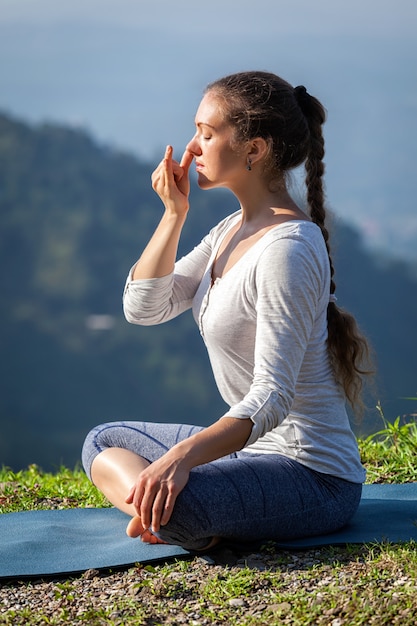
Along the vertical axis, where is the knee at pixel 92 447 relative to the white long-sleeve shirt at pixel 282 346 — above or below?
below

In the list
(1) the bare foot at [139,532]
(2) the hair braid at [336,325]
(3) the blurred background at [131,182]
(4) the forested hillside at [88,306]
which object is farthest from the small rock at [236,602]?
(4) the forested hillside at [88,306]

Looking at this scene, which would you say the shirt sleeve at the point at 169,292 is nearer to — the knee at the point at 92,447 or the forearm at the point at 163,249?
the forearm at the point at 163,249

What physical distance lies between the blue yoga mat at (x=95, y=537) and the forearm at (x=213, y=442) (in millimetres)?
361

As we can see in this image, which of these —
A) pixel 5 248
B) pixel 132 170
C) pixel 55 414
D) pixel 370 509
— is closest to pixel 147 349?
pixel 55 414

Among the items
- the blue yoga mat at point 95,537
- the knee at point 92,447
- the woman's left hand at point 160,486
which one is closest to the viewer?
the woman's left hand at point 160,486

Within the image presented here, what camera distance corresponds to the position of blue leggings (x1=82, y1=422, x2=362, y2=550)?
2395 mm

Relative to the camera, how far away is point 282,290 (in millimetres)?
2410

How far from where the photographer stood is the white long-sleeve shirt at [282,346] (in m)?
2.37

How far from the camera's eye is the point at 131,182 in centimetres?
5650

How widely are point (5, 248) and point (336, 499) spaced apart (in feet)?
167

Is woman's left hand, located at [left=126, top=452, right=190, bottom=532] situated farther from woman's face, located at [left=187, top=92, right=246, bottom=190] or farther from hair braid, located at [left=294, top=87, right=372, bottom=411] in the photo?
woman's face, located at [left=187, top=92, right=246, bottom=190]

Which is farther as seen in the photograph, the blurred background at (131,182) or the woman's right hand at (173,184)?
the blurred background at (131,182)

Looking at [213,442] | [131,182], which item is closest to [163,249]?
[213,442]

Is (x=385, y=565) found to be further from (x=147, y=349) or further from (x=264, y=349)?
(x=147, y=349)
